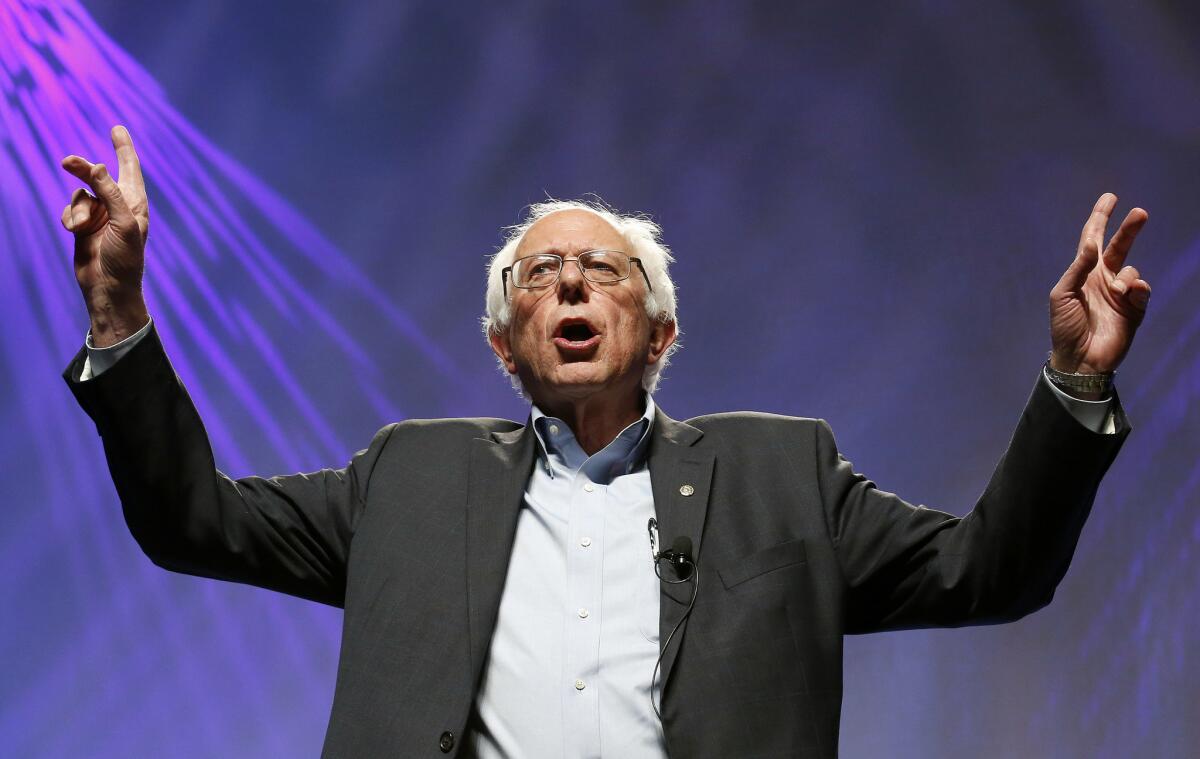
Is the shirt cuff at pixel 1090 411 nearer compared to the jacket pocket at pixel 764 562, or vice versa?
the shirt cuff at pixel 1090 411

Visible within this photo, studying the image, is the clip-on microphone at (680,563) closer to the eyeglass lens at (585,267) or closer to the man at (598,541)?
the man at (598,541)

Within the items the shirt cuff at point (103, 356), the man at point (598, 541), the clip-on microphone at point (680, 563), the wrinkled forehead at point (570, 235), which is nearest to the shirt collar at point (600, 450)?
the man at point (598, 541)

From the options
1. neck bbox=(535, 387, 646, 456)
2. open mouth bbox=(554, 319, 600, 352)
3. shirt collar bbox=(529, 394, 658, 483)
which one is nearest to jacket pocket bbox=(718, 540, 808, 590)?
shirt collar bbox=(529, 394, 658, 483)

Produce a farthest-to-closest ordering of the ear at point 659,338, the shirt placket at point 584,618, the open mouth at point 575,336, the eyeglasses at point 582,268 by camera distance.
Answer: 1. the ear at point 659,338
2. the eyeglasses at point 582,268
3. the open mouth at point 575,336
4. the shirt placket at point 584,618

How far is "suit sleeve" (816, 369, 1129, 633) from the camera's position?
1.69 meters

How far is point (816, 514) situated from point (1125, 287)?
62 cm

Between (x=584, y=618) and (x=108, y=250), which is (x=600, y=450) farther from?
(x=108, y=250)

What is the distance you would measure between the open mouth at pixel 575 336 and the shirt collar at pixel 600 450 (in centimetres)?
14

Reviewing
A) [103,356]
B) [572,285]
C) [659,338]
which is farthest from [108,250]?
[659,338]

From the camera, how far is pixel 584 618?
1875 mm

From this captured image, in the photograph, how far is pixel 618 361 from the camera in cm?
224

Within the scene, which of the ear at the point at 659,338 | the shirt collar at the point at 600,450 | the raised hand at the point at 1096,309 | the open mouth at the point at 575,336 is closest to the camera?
the raised hand at the point at 1096,309

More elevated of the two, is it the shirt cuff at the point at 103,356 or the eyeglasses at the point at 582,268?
the eyeglasses at the point at 582,268

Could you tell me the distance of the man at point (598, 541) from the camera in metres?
1.74
